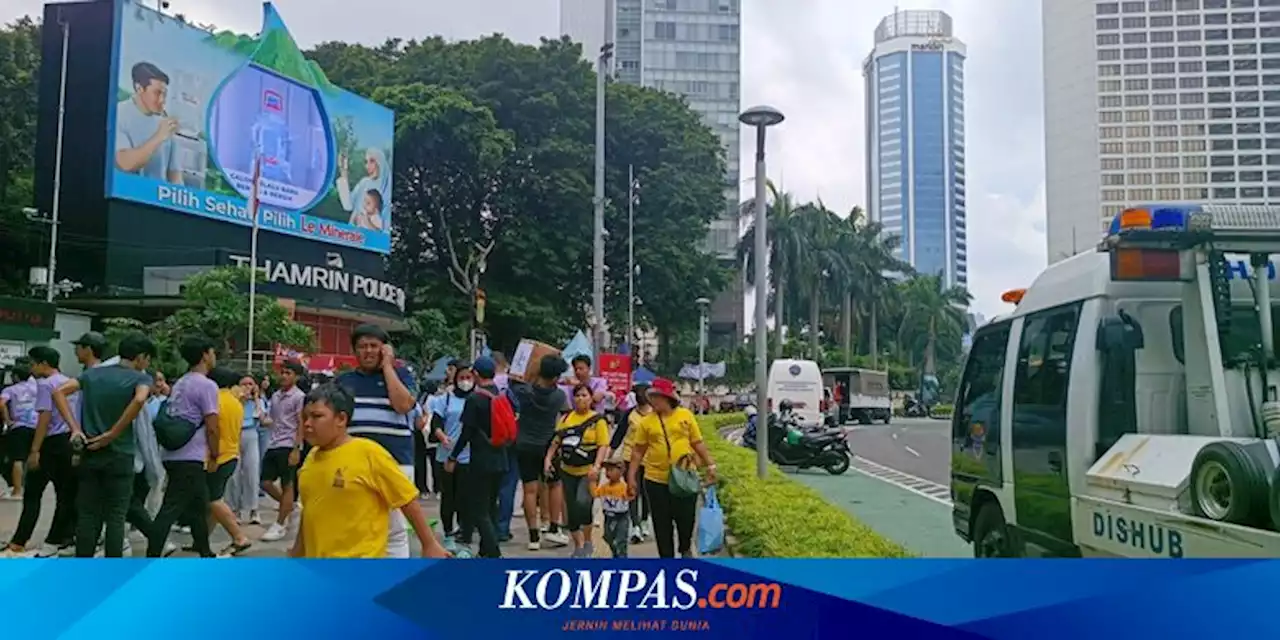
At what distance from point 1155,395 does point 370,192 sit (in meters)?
28.8

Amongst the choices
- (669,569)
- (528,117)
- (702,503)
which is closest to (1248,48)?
(702,503)

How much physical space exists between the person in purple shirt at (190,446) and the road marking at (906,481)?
28.7ft

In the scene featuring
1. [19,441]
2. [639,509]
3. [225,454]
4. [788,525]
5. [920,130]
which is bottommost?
[639,509]

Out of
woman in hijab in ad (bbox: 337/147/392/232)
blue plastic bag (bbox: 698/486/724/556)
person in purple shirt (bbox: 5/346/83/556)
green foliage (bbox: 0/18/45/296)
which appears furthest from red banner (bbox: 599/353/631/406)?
green foliage (bbox: 0/18/45/296)

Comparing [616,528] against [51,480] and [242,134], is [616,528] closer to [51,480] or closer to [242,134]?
[51,480]

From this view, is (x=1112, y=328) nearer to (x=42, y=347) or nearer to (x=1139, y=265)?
(x=1139, y=265)

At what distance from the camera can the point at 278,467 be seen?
27.5 feet

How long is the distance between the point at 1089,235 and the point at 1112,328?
115cm

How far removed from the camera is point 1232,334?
4.64 meters

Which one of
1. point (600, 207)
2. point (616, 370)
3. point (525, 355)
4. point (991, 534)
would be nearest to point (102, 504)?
point (991, 534)

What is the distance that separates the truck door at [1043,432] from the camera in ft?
17.3

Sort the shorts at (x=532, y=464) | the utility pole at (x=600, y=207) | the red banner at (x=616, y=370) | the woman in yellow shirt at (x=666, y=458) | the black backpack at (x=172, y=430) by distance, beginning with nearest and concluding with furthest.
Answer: the black backpack at (x=172, y=430) < the woman in yellow shirt at (x=666, y=458) < the shorts at (x=532, y=464) < the red banner at (x=616, y=370) < the utility pole at (x=600, y=207)

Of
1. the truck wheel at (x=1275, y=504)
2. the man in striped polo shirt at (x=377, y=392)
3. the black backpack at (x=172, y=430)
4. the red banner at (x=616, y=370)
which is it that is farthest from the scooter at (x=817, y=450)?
the truck wheel at (x=1275, y=504)

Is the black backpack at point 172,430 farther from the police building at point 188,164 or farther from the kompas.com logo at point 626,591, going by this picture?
the police building at point 188,164
